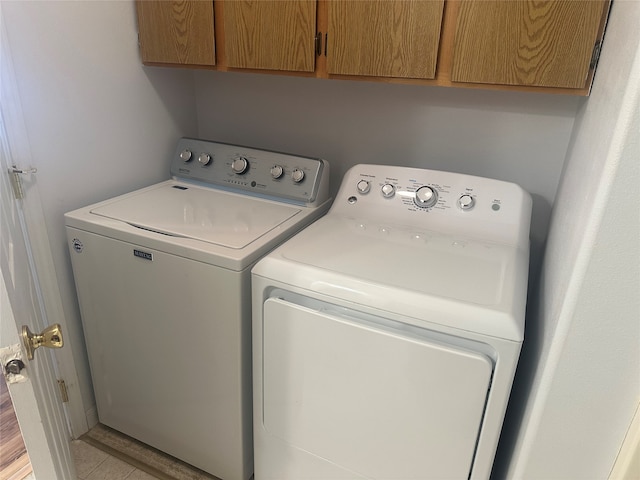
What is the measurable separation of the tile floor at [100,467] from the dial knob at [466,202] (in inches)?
57.7

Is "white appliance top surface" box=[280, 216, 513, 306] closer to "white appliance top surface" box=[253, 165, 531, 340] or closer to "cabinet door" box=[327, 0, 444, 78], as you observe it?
"white appliance top surface" box=[253, 165, 531, 340]

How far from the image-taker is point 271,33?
146 centimetres

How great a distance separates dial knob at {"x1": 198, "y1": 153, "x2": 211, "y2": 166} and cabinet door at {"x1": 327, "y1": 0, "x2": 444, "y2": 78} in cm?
69

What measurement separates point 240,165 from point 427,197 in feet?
2.41

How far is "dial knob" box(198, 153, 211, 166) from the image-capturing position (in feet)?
6.09

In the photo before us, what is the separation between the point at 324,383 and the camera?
1.26m

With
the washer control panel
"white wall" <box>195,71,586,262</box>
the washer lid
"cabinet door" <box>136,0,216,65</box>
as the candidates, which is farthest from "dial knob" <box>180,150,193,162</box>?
"cabinet door" <box>136,0,216,65</box>

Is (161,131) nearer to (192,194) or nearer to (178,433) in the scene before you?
(192,194)

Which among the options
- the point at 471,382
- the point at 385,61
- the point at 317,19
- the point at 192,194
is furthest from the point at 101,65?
the point at 471,382

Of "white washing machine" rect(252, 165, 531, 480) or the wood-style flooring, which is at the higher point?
"white washing machine" rect(252, 165, 531, 480)

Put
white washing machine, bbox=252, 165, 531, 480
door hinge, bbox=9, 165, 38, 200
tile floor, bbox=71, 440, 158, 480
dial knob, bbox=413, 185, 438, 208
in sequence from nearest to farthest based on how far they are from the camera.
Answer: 1. white washing machine, bbox=252, 165, 531, 480
2. door hinge, bbox=9, 165, 38, 200
3. dial knob, bbox=413, 185, 438, 208
4. tile floor, bbox=71, 440, 158, 480

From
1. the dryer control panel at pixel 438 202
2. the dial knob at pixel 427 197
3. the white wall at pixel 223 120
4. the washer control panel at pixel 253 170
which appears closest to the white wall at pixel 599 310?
the white wall at pixel 223 120

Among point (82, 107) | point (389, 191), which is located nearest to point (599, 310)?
point (389, 191)

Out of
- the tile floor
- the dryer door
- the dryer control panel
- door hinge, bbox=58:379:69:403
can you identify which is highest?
the dryer control panel
